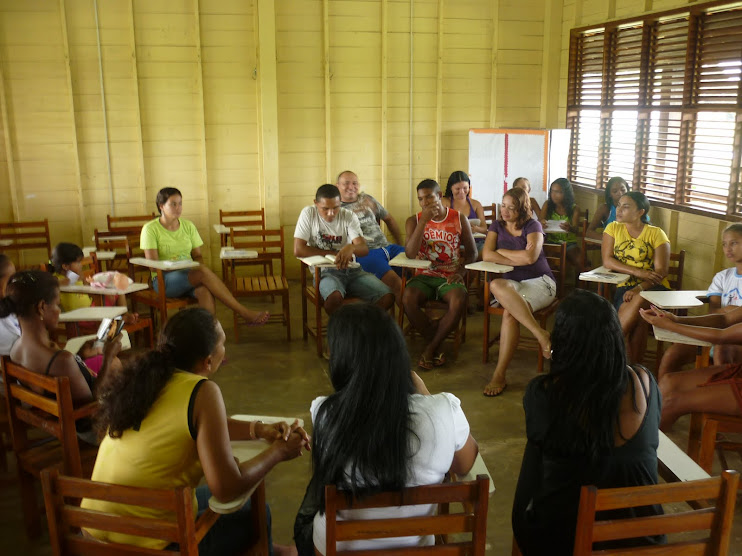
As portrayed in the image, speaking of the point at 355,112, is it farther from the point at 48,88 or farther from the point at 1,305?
the point at 1,305

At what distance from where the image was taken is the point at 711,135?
5105 mm

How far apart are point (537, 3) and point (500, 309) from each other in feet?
13.8

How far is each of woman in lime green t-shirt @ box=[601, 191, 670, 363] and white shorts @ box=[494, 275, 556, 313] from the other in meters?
0.42

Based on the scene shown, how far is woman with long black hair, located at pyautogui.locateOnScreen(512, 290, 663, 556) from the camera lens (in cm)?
189

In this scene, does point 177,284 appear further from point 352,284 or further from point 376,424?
point 376,424

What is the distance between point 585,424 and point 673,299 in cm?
207

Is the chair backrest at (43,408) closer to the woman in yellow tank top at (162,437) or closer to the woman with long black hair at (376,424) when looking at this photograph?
the woman in yellow tank top at (162,437)

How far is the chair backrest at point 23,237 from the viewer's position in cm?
591

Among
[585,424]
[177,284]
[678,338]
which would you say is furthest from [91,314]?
[678,338]

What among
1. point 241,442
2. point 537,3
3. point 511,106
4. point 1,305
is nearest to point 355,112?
point 511,106

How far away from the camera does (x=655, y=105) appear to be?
574cm

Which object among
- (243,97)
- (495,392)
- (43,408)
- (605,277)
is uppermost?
(243,97)

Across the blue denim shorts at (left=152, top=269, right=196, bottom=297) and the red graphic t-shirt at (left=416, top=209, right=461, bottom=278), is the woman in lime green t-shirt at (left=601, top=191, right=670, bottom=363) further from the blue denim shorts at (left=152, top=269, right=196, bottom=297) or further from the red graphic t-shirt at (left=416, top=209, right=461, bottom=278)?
the blue denim shorts at (left=152, top=269, right=196, bottom=297)

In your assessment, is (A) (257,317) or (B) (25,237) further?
(B) (25,237)
